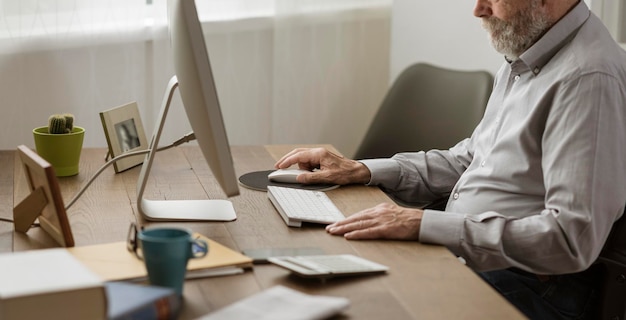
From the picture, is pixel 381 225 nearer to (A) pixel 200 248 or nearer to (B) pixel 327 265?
(B) pixel 327 265

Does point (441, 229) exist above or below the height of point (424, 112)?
above

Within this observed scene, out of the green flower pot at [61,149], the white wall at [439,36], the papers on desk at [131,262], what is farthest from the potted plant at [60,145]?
the white wall at [439,36]

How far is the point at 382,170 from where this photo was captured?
234cm

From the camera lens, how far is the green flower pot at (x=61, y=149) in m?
2.33

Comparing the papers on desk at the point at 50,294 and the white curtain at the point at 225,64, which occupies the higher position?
the papers on desk at the point at 50,294

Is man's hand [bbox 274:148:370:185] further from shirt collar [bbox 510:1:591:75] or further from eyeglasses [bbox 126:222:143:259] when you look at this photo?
eyeglasses [bbox 126:222:143:259]

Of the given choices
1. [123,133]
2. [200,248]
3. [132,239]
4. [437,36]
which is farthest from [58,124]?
[437,36]

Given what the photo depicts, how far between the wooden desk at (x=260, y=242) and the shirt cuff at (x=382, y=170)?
0.13 ft

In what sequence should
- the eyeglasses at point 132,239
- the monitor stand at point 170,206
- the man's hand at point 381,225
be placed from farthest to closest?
1. the monitor stand at point 170,206
2. the man's hand at point 381,225
3. the eyeglasses at point 132,239

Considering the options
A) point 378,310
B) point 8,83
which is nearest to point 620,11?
point 378,310

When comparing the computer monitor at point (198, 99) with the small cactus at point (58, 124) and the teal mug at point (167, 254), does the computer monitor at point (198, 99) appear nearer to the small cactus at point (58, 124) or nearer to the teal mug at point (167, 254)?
the teal mug at point (167, 254)

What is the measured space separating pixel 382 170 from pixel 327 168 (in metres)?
0.14

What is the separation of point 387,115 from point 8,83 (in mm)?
1329

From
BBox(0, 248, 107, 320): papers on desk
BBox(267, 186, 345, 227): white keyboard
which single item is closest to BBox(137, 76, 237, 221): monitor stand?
BBox(267, 186, 345, 227): white keyboard
